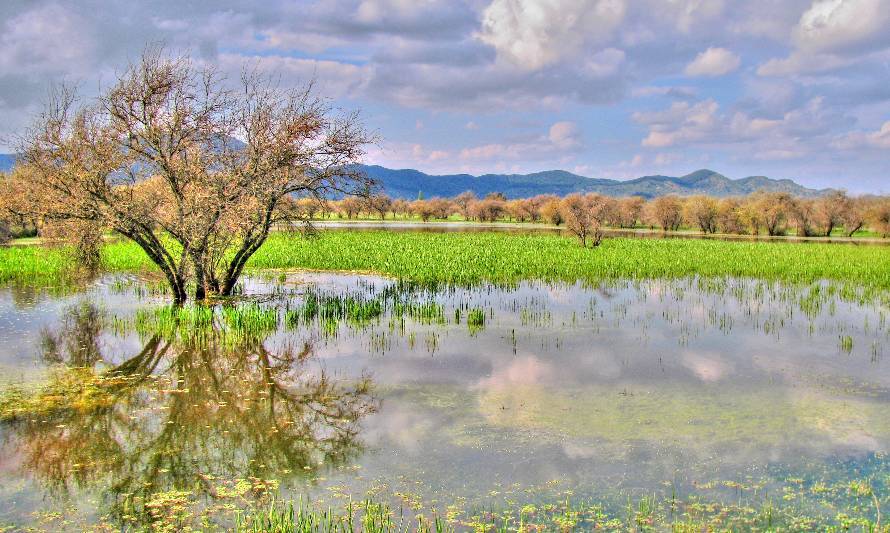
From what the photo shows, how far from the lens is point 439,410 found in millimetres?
11133

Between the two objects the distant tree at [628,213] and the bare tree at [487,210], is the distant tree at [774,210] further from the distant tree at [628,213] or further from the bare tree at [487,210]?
the bare tree at [487,210]

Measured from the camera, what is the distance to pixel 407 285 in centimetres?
2702

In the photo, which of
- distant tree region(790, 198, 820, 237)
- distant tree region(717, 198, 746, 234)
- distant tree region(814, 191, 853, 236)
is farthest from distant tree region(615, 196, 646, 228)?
distant tree region(814, 191, 853, 236)

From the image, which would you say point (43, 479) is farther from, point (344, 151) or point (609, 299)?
point (609, 299)

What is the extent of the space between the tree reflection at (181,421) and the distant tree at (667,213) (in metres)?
103

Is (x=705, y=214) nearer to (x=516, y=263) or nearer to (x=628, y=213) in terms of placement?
(x=628, y=213)

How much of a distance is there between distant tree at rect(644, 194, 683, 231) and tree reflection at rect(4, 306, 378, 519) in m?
103

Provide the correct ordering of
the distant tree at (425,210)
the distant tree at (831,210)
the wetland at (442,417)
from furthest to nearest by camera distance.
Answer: the distant tree at (425,210) < the distant tree at (831,210) < the wetland at (442,417)

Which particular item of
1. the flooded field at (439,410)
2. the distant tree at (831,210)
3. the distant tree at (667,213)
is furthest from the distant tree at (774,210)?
the flooded field at (439,410)

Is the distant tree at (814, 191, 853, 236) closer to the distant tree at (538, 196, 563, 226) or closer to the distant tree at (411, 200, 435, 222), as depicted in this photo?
the distant tree at (538, 196, 563, 226)

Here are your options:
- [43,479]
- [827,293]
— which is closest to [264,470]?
[43,479]

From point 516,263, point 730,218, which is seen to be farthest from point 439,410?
point 730,218

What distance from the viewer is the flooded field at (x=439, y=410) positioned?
7895 mm

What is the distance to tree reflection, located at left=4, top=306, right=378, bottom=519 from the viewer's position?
8.34 metres
